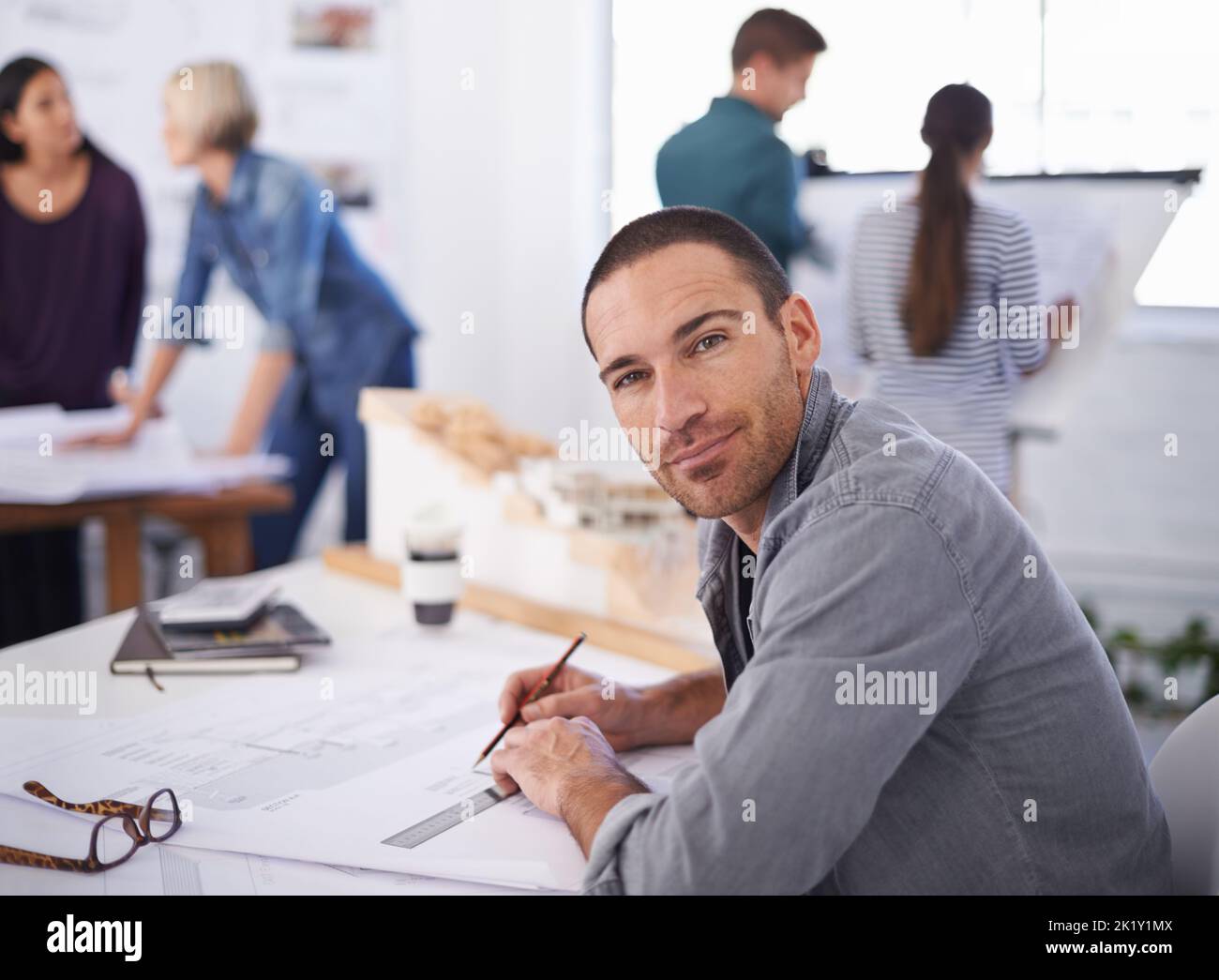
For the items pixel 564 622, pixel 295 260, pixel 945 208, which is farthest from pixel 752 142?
pixel 295 260

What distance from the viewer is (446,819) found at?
1176 millimetres

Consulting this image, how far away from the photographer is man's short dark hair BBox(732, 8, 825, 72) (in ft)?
9.25

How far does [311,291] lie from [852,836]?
337cm

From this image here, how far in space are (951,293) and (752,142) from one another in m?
0.61

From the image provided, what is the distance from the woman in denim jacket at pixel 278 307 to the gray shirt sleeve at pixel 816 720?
122 inches

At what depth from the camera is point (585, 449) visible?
4070 millimetres

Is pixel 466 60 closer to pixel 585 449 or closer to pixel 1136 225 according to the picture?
pixel 585 449

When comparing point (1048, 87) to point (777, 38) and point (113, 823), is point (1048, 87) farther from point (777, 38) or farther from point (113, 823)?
point (113, 823)

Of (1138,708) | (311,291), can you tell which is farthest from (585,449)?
(1138,708)

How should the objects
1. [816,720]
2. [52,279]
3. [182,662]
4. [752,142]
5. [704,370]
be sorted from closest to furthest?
[816,720] → [704,370] → [182,662] → [752,142] → [52,279]

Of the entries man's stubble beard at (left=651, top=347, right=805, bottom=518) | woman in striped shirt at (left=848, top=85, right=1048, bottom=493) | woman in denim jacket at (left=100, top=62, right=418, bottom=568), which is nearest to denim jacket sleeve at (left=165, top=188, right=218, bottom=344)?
woman in denim jacket at (left=100, top=62, right=418, bottom=568)

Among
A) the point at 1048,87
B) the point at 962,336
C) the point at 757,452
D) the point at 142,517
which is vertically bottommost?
the point at 142,517

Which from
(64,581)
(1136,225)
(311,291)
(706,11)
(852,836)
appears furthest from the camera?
(706,11)

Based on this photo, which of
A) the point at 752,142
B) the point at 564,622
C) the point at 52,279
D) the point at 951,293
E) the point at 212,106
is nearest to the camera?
the point at 564,622
